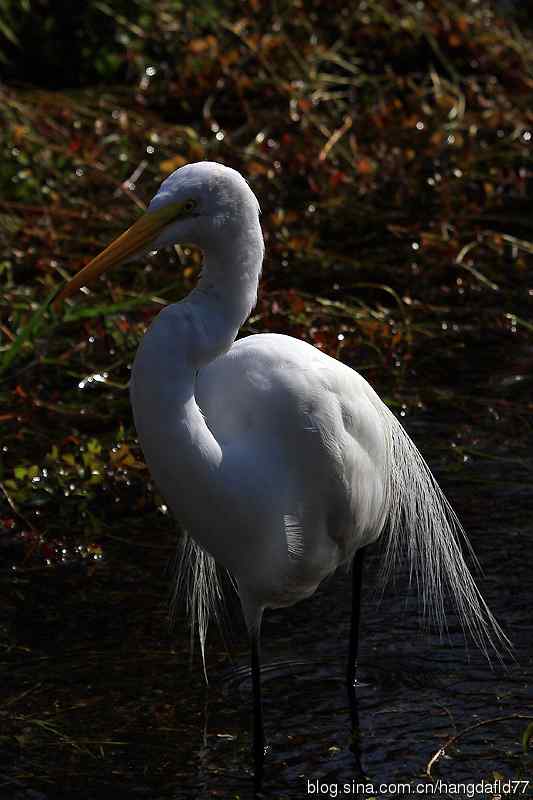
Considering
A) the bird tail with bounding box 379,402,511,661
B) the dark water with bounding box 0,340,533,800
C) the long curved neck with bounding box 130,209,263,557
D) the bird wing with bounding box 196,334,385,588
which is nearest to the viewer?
the long curved neck with bounding box 130,209,263,557

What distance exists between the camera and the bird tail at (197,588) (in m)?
3.21

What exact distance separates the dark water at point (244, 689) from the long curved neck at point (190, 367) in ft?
2.17

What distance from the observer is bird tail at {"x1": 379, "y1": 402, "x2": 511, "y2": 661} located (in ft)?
10.3

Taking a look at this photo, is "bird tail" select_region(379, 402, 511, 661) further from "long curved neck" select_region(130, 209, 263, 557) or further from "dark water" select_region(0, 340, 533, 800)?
"long curved neck" select_region(130, 209, 263, 557)

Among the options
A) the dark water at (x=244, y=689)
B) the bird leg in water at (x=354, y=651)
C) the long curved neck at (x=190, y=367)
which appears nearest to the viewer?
the long curved neck at (x=190, y=367)

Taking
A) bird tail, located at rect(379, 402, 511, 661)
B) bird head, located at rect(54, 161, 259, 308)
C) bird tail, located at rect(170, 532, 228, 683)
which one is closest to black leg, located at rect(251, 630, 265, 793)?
bird tail, located at rect(170, 532, 228, 683)

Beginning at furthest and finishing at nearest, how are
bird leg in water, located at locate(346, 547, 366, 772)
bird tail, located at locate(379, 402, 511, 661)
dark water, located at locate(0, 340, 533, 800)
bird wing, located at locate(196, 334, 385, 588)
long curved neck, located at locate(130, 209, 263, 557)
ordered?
bird tail, located at locate(379, 402, 511, 661) → bird leg in water, located at locate(346, 547, 366, 772) → dark water, located at locate(0, 340, 533, 800) → bird wing, located at locate(196, 334, 385, 588) → long curved neck, located at locate(130, 209, 263, 557)

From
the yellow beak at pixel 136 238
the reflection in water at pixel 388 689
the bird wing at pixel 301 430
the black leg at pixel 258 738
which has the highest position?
the yellow beak at pixel 136 238

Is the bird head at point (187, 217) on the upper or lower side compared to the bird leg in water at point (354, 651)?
upper

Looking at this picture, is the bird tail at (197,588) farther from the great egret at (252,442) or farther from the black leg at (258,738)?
the black leg at (258,738)

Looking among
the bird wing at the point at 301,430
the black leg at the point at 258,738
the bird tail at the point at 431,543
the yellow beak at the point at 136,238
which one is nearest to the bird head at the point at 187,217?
the yellow beak at the point at 136,238

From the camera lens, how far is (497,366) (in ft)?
15.0

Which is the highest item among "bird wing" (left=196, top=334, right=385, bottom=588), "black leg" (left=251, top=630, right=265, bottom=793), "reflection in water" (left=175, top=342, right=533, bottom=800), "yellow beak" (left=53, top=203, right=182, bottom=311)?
"yellow beak" (left=53, top=203, right=182, bottom=311)

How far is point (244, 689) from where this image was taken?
3.08 metres
